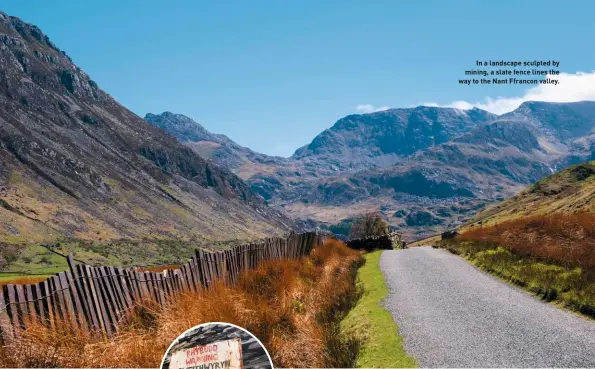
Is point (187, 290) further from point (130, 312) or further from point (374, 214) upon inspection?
point (374, 214)

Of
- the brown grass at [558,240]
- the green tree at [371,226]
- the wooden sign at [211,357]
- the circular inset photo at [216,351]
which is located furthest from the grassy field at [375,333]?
the green tree at [371,226]

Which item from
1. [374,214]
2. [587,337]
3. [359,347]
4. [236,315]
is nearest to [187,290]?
[236,315]

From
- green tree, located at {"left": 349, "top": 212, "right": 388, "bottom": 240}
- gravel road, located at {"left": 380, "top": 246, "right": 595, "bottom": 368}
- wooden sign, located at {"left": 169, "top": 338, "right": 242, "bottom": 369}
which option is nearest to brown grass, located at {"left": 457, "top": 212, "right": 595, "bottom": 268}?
gravel road, located at {"left": 380, "top": 246, "right": 595, "bottom": 368}

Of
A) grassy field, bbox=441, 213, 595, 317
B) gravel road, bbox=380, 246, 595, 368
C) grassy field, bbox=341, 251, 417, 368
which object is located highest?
grassy field, bbox=441, 213, 595, 317

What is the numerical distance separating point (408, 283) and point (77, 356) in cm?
1528

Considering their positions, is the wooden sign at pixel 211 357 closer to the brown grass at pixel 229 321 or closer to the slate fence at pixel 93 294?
the brown grass at pixel 229 321

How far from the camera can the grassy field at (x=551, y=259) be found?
14728 mm

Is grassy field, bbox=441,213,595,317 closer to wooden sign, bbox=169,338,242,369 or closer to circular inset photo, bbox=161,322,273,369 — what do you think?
circular inset photo, bbox=161,322,273,369

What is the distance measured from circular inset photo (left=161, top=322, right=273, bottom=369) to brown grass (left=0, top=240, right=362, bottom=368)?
3310 mm

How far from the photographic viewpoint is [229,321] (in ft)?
33.5

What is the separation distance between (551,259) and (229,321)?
1514cm

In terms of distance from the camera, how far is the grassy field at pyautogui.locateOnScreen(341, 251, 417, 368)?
33.3 ft

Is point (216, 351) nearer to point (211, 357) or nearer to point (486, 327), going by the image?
point (211, 357)

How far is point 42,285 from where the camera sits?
8.27m
